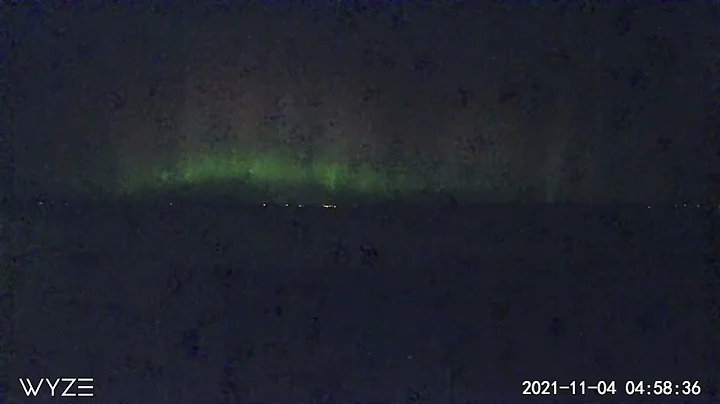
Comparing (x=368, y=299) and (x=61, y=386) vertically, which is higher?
(x=368, y=299)

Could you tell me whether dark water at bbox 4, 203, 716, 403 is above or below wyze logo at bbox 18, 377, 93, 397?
Result: above

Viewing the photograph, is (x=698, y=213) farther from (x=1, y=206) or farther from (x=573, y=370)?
(x=1, y=206)

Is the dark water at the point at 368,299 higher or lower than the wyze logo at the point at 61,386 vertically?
higher
